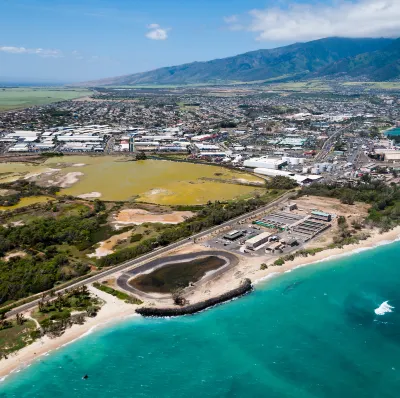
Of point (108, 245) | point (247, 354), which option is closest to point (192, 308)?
point (247, 354)

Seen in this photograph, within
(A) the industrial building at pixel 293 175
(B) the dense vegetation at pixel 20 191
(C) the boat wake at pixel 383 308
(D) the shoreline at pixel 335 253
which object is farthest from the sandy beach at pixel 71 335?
(A) the industrial building at pixel 293 175

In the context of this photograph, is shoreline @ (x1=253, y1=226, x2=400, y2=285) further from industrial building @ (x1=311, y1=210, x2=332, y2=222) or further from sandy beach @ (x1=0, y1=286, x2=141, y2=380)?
sandy beach @ (x1=0, y1=286, x2=141, y2=380)

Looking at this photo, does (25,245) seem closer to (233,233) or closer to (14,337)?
(14,337)

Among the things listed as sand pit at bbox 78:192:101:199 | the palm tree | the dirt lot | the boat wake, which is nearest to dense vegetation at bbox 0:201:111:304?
→ the palm tree

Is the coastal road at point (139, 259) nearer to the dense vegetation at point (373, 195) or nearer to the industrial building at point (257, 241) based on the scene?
the industrial building at point (257, 241)

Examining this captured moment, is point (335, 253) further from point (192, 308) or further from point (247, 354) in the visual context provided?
point (247, 354)

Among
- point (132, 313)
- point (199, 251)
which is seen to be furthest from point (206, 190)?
point (132, 313)

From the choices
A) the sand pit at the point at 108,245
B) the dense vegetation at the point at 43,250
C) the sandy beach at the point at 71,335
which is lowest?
the sandy beach at the point at 71,335
